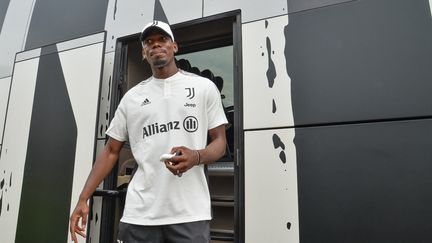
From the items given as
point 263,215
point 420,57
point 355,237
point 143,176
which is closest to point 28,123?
point 143,176

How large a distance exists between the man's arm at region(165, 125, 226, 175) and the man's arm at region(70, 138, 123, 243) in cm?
49

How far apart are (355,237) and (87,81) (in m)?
2.10

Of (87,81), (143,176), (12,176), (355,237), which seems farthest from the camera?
(12,176)

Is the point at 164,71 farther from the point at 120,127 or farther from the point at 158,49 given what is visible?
the point at 120,127

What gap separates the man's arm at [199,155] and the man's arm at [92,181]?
0.49 metres

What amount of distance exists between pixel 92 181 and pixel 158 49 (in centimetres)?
69

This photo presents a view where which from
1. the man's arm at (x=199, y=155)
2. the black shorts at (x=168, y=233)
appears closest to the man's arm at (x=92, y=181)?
the black shorts at (x=168, y=233)

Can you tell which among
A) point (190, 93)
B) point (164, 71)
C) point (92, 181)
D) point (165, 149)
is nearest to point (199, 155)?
point (165, 149)

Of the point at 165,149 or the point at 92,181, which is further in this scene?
the point at 92,181

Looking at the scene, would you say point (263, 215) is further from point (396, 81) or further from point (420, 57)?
point (420, 57)

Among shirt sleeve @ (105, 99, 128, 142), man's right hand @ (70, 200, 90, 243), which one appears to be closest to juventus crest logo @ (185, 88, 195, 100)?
shirt sleeve @ (105, 99, 128, 142)

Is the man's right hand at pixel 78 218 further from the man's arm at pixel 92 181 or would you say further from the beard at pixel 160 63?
the beard at pixel 160 63

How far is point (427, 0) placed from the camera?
5.00 ft

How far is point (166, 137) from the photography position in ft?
4.06
